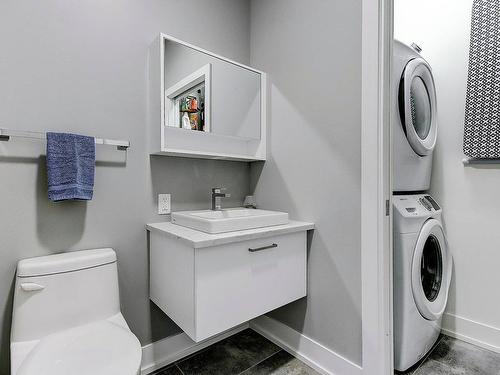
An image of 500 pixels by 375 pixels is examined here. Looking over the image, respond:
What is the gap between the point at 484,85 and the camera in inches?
69.0

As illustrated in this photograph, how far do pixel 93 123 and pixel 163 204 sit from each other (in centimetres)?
57

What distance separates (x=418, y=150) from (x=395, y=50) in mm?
605

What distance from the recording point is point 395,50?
61.5 inches

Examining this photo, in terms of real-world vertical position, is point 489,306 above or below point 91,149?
below

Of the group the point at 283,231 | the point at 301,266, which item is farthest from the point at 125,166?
the point at 301,266

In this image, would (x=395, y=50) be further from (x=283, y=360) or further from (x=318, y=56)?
(x=283, y=360)

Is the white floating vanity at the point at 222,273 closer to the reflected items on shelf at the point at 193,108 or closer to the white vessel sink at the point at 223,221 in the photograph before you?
the white vessel sink at the point at 223,221

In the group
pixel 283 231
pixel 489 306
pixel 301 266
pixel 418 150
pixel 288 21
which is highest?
pixel 288 21

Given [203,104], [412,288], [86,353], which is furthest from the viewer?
[203,104]

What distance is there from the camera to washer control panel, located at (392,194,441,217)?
1.54 meters

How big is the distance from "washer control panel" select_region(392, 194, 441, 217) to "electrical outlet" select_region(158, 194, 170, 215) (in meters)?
1.32

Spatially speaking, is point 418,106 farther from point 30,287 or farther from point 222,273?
point 30,287

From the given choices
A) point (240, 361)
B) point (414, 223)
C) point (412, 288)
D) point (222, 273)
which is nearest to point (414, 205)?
point (414, 223)

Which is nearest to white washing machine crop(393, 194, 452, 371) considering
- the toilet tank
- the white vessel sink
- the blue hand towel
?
the white vessel sink
